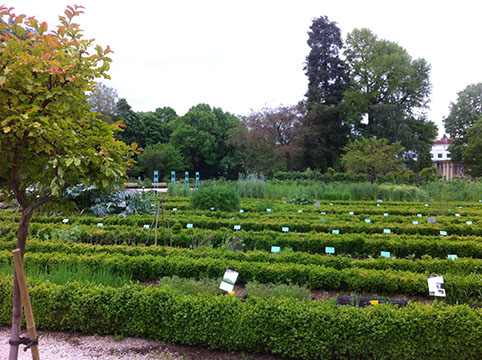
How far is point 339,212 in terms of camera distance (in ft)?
32.4

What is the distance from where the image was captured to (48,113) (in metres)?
2.09

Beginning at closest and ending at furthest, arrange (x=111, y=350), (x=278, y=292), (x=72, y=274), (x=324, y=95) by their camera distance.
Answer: (x=111, y=350)
(x=278, y=292)
(x=72, y=274)
(x=324, y=95)

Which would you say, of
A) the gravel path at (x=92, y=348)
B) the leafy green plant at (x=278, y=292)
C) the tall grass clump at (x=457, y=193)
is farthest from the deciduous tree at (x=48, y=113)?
the tall grass clump at (x=457, y=193)

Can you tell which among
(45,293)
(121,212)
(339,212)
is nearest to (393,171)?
(339,212)

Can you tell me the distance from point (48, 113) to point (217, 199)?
7756 mm

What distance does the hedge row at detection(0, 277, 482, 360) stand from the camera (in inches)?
108

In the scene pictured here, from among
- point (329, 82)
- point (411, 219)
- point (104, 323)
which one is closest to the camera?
point (104, 323)

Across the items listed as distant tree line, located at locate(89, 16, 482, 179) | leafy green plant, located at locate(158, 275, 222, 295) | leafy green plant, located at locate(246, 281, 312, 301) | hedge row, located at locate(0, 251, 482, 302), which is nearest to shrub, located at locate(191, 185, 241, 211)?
hedge row, located at locate(0, 251, 482, 302)

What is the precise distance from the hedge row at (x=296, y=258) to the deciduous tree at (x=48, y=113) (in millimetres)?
2820

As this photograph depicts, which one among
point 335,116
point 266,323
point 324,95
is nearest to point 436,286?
point 266,323

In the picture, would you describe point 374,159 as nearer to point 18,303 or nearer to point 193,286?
point 193,286

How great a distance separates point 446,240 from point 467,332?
12.0 ft

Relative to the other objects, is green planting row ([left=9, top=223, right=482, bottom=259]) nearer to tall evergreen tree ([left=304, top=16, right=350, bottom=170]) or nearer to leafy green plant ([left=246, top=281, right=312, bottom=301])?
leafy green plant ([left=246, top=281, right=312, bottom=301])

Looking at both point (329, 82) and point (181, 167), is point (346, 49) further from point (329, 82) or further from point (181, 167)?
point (181, 167)
